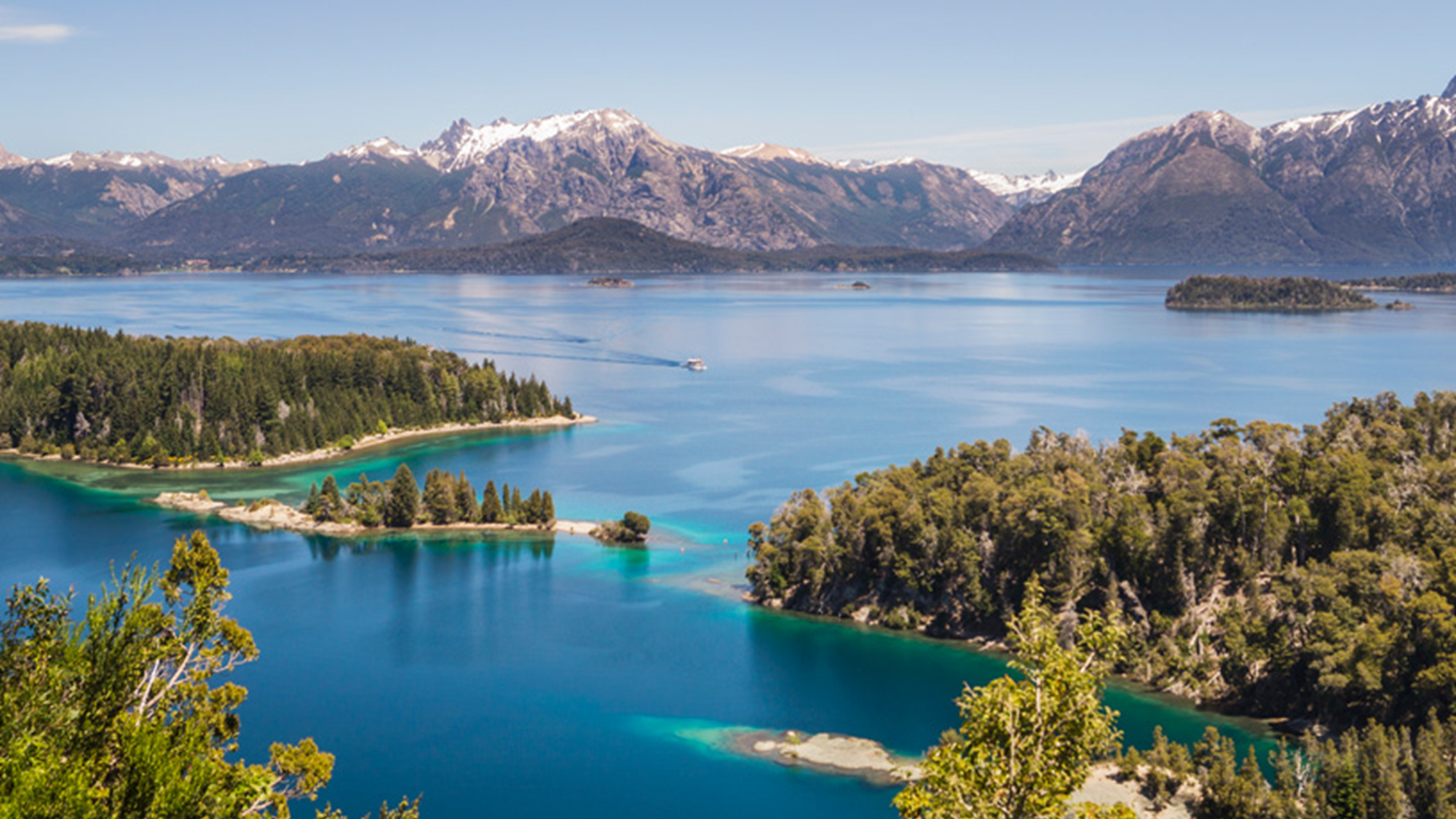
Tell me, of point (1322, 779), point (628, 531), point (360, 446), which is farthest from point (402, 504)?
point (1322, 779)

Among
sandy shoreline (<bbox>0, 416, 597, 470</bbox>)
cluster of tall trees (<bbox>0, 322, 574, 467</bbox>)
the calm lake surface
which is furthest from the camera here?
cluster of tall trees (<bbox>0, 322, 574, 467</bbox>)

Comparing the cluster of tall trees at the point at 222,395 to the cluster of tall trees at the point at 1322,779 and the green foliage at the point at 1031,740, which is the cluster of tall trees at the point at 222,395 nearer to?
the cluster of tall trees at the point at 1322,779

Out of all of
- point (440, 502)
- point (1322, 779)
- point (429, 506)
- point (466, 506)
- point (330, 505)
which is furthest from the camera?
point (429, 506)

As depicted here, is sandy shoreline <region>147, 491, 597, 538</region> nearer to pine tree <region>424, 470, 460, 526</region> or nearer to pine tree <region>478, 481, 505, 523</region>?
pine tree <region>478, 481, 505, 523</region>

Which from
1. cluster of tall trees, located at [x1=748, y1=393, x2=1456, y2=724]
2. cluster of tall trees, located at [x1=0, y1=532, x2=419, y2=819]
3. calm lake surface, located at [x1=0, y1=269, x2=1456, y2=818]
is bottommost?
calm lake surface, located at [x1=0, y1=269, x2=1456, y2=818]

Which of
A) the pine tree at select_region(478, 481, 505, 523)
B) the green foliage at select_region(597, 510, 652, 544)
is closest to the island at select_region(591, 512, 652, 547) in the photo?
the green foliage at select_region(597, 510, 652, 544)

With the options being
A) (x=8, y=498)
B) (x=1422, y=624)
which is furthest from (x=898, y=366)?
(x=1422, y=624)

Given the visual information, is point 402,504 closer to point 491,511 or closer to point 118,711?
point 491,511

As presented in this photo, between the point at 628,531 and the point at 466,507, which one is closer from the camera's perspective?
the point at 628,531
